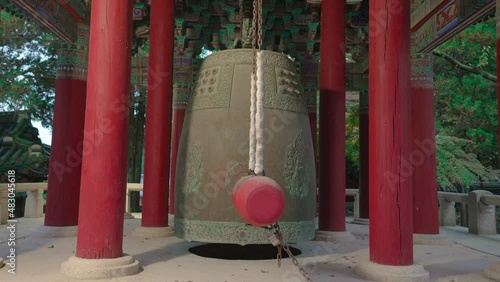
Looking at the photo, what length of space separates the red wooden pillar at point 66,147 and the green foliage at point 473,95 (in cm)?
Answer: 1127

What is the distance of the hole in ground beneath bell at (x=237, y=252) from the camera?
6020 millimetres

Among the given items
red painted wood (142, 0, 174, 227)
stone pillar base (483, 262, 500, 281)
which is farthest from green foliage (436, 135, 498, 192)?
red painted wood (142, 0, 174, 227)

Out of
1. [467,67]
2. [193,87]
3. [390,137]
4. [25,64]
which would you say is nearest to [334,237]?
[390,137]

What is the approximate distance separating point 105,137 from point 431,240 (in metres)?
5.69

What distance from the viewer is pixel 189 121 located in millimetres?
5195

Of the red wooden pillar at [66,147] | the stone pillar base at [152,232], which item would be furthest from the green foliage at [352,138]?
the red wooden pillar at [66,147]

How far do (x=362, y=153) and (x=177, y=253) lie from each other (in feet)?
21.0

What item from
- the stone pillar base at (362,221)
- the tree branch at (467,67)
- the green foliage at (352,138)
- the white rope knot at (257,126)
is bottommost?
the stone pillar base at (362,221)

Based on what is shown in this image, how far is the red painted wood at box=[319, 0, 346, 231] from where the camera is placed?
7062mm

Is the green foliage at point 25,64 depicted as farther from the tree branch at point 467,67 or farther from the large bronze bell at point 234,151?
the tree branch at point 467,67

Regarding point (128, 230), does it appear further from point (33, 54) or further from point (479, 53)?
point (479, 53)

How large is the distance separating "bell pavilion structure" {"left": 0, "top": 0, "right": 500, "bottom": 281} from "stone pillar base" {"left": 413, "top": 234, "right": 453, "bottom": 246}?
2 cm

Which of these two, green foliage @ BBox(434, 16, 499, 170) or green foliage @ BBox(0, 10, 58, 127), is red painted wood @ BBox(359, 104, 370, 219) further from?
green foliage @ BBox(0, 10, 58, 127)

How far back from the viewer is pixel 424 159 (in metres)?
7.73
